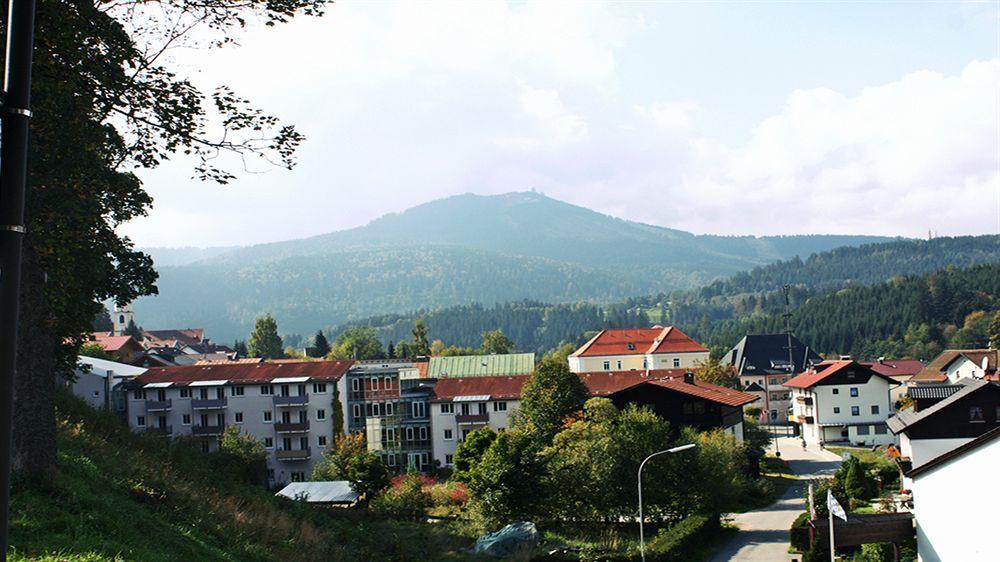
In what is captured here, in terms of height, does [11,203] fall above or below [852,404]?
above

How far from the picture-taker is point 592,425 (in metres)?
44.8

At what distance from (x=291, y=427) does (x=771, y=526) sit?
3435cm

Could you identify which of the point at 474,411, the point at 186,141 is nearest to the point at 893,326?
the point at 474,411

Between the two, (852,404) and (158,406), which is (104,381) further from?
(852,404)

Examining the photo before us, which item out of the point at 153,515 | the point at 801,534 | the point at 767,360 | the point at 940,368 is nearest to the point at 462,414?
the point at 801,534

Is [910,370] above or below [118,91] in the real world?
below

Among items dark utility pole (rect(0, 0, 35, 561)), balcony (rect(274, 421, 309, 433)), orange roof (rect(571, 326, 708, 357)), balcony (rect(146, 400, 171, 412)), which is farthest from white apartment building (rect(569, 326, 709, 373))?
dark utility pole (rect(0, 0, 35, 561))

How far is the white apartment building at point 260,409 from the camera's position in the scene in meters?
62.8

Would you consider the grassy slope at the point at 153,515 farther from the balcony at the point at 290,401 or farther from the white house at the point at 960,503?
the balcony at the point at 290,401

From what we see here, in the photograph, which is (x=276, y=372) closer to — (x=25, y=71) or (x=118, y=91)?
(x=118, y=91)

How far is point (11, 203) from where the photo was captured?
5.11 meters

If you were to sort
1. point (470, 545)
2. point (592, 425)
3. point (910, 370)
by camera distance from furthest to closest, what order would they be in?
1. point (910, 370)
2. point (592, 425)
3. point (470, 545)

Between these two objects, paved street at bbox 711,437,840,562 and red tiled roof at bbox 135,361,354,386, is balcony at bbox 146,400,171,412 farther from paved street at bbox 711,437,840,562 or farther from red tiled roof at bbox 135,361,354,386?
paved street at bbox 711,437,840,562

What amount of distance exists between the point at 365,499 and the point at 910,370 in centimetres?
9475
